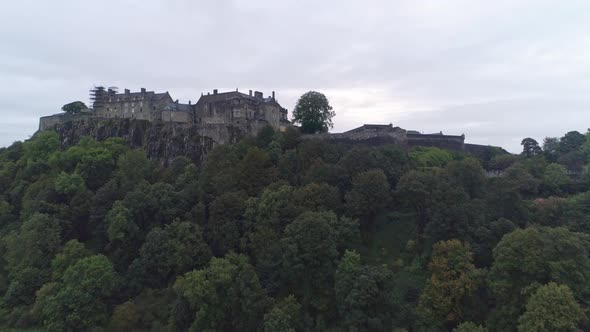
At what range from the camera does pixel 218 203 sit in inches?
1580

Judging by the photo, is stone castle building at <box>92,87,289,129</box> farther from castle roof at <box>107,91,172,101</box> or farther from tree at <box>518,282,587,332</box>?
tree at <box>518,282,587,332</box>

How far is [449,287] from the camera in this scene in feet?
94.6

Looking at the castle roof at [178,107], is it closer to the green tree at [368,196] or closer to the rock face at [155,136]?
the rock face at [155,136]

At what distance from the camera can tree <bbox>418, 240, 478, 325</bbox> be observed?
28.5 metres

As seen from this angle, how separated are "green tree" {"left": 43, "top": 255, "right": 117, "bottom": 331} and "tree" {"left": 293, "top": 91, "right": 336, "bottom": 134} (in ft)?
110

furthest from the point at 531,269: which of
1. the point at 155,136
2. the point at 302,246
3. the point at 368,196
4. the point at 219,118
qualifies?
the point at 155,136

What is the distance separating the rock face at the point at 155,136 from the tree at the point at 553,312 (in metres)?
42.4

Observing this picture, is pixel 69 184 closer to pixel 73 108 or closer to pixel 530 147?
pixel 73 108

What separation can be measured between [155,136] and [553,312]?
5235 cm

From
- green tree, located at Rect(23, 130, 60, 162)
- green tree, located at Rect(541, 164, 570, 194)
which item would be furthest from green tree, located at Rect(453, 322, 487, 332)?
green tree, located at Rect(23, 130, 60, 162)

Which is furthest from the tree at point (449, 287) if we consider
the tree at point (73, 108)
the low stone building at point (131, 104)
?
the tree at point (73, 108)

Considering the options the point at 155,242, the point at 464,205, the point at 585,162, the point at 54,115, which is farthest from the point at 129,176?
the point at 585,162

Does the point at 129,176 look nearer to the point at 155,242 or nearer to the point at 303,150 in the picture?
the point at 155,242

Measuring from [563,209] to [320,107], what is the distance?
112 ft
